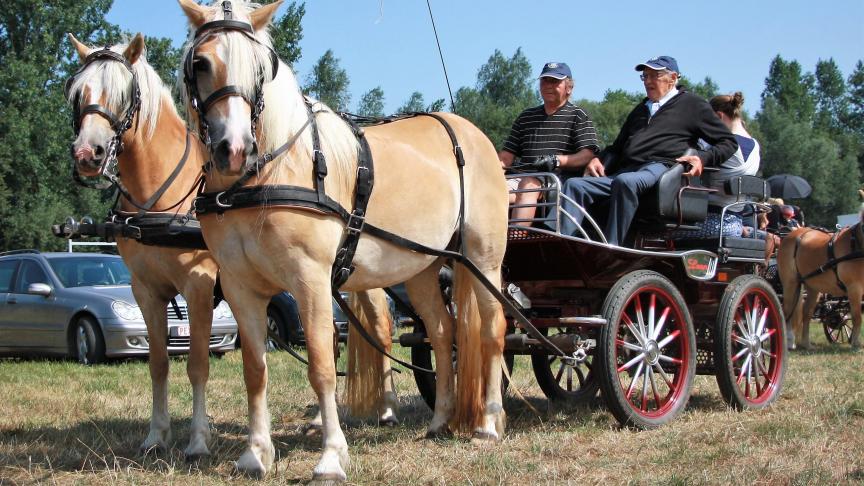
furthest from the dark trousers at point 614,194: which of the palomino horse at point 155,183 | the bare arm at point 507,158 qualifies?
the palomino horse at point 155,183

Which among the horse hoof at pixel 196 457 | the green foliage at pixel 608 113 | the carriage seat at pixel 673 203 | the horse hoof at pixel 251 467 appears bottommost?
the horse hoof at pixel 196 457

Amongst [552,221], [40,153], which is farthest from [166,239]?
[40,153]

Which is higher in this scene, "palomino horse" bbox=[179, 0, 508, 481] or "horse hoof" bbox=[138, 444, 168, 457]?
"palomino horse" bbox=[179, 0, 508, 481]

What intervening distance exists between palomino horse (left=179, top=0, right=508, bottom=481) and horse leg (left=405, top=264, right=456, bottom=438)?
294 millimetres

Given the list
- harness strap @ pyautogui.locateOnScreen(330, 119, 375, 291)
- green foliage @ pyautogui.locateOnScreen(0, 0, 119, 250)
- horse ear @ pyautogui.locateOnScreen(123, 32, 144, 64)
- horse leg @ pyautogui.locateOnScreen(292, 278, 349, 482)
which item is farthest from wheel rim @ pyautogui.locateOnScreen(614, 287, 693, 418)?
green foliage @ pyautogui.locateOnScreen(0, 0, 119, 250)

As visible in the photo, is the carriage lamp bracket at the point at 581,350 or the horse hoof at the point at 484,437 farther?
the carriage lamp bracket at the point at 581,350

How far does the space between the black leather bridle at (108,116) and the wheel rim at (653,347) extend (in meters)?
3.07

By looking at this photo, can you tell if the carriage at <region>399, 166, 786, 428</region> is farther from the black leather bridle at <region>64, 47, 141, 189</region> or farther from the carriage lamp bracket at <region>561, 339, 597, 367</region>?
the black leather bridle at <region>64, 47, 141, 189</region>

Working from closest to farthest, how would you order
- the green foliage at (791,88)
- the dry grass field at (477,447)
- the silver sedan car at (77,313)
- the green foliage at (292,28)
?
the dry grass field at (477,447) < the silver sedan car at (77,313) < the green foliage at (292,28) < the green foliage at (791,88)

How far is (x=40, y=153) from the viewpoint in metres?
36.8

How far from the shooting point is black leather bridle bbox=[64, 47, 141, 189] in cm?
483

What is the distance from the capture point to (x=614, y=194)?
18.7 feet

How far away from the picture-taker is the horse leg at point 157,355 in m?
5.26

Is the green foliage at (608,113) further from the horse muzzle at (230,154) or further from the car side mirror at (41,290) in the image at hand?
the horse muzzle at (230,154)
